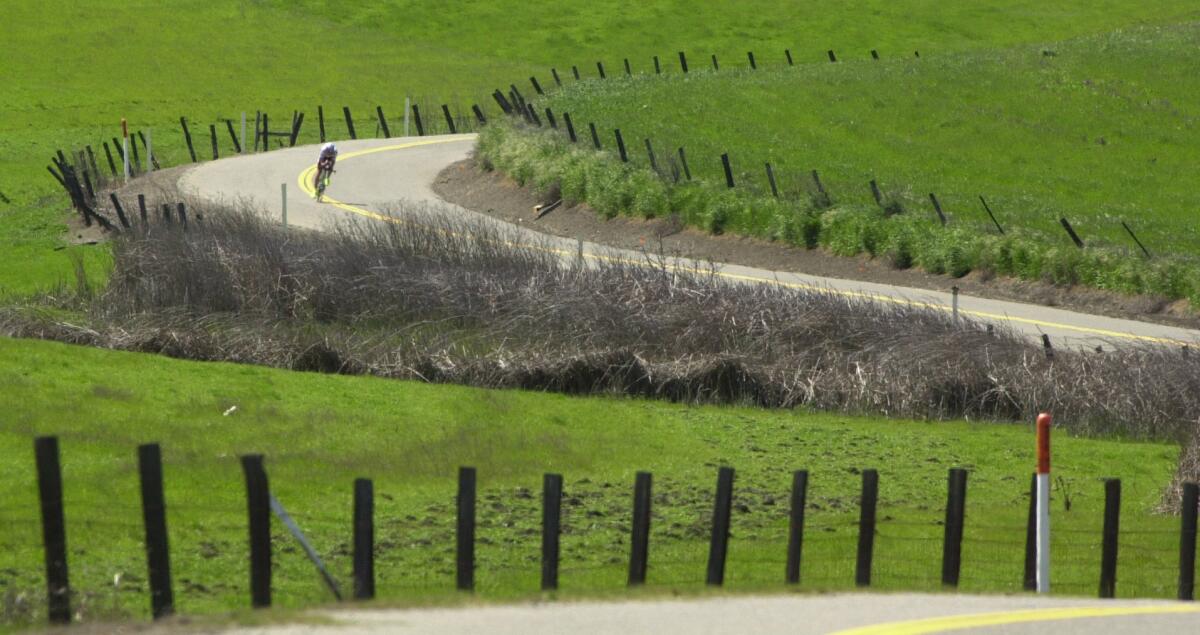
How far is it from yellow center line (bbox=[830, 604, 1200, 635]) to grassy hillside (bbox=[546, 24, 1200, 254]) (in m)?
28.0

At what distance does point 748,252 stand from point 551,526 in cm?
2873

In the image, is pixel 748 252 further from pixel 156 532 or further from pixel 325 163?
pixel 156 532

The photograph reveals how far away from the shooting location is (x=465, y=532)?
13.8 meters

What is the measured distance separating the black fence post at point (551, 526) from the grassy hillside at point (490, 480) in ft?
1.53

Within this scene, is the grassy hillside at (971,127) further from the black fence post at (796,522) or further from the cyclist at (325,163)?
the black fence post at (796,522)

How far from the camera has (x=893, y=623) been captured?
12.1 m

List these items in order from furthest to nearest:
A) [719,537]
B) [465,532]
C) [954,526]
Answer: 1. [954,526]
2. [719,537]
3. [465,532]

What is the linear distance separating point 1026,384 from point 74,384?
13605 millimetres

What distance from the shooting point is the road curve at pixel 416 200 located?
112 ft

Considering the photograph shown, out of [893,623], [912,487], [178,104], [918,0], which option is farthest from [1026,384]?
[918,0]

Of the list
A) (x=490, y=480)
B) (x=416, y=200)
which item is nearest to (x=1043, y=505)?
(x=490, y=480)

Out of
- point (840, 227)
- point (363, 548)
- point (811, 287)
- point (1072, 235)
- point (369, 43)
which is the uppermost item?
point (363, 548)

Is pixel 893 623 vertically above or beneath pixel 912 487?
above

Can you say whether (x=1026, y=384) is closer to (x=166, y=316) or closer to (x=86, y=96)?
(x=166, y=316)
